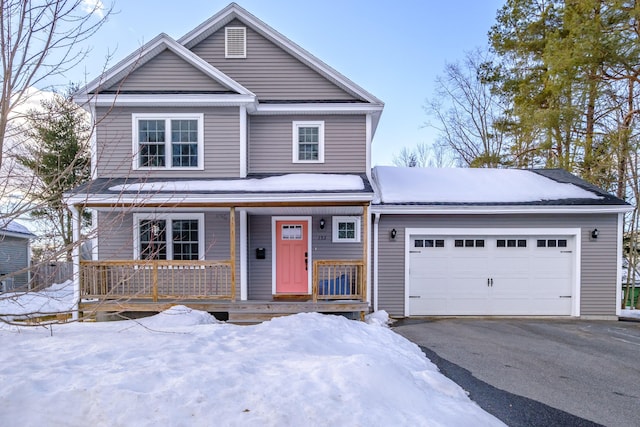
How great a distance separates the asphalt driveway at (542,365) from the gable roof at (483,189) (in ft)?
9.21

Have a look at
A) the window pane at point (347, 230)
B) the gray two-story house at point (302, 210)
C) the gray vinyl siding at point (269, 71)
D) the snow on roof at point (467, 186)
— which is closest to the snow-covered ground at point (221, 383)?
the gray two-story house at point (302, 210)

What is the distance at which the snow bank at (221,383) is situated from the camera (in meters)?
2.93

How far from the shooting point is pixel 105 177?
7723mm

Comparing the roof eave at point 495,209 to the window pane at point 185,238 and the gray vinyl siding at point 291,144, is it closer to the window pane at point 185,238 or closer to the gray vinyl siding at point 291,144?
the gray vinyl siding at point 291,144

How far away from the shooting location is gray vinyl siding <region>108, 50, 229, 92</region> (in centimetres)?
808

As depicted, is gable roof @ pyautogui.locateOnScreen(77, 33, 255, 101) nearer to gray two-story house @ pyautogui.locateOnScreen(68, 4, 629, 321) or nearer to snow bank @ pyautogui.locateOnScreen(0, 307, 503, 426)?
gray two-story house @ pyautogui.locateOnScreen(68, 4, 629, 321)

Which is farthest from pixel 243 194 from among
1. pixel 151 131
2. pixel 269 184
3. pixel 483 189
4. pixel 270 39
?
pixel 483 189

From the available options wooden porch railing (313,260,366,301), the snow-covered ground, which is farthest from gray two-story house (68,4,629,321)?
the snow-covered ground

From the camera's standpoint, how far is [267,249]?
8289 mm

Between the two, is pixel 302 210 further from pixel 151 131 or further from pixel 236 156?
pixel 151 131

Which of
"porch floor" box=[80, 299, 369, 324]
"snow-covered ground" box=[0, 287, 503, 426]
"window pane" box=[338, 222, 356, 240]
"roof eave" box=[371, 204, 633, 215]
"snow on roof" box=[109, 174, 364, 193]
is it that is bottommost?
"porch floor" box=[80, 299, 369, 324]

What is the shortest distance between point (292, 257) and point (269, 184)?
2.01 m

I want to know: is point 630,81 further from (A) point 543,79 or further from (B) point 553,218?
(B) point 553,218

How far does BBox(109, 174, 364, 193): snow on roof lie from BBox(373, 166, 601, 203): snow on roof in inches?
54.8
